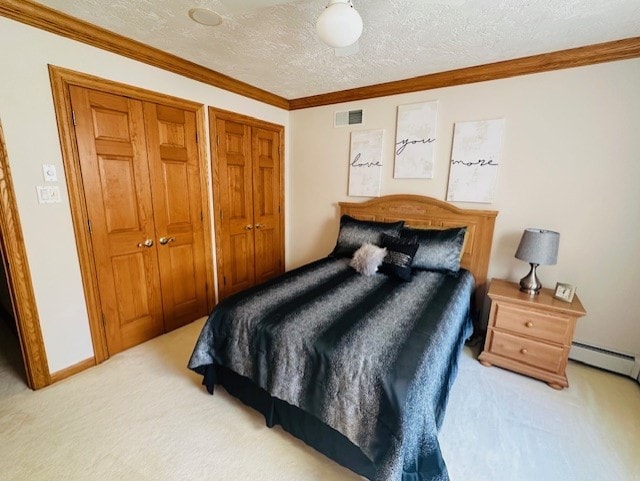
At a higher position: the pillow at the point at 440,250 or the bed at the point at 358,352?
the pillow at the point at 440,250

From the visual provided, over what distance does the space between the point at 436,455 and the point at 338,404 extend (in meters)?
0.45

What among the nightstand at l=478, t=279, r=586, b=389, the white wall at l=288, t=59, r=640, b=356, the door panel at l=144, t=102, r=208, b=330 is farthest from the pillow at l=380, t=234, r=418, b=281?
the door panel at l=144, t=102, r=208, b=330

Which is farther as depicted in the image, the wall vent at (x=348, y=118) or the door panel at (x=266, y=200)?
the door panel at (x=266, y=200)

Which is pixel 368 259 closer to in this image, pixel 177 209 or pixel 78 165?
pixel 177 209

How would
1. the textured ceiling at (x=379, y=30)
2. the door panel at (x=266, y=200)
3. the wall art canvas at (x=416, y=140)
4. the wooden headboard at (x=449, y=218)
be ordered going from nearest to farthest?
the textured ceiling at (x=379, y=30) < the wooden headboard at (x=449, y=218) < the wall art canvas at (x=416, y=140) < the door panel at (x=266, y=200)

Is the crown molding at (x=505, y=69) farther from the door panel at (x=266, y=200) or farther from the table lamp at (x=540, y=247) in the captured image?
the table lamp at (x=540, y=247)

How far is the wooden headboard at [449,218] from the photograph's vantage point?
2545mm

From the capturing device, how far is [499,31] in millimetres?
1852

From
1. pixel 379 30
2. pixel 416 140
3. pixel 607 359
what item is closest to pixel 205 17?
pixel 379 30

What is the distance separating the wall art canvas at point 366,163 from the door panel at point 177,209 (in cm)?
166

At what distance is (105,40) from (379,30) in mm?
1909

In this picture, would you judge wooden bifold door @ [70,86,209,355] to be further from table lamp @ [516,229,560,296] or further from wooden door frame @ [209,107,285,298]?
table lamp @ [516,229,560,296]

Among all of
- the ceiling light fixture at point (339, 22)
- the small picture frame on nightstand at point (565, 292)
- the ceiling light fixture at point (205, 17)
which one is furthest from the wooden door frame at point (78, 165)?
the small picture frame on nightstand at point (565, 292)

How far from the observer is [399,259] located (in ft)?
7.51
